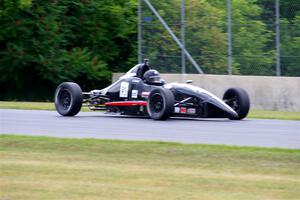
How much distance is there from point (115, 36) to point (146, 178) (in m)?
27.1

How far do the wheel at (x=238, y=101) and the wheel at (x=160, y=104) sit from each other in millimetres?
1476

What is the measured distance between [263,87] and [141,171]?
14.4 m

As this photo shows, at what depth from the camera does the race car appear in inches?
730

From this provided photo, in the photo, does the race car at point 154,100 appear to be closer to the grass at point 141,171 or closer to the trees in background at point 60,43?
the grass at point 141,171

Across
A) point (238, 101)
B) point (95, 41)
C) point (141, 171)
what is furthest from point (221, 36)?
point (141, 171)

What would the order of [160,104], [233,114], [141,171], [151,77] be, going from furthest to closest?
[151,77]
[160,104]
[233,114]
[141,171]

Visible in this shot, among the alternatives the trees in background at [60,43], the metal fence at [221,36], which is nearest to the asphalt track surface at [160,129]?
the metal fence at [221,36]

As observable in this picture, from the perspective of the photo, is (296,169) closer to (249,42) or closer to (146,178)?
(146,178)

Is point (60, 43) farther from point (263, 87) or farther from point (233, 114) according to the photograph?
point (233, 114)

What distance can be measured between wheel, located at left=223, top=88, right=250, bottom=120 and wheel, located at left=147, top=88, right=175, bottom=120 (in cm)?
148

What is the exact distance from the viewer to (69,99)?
2033cm

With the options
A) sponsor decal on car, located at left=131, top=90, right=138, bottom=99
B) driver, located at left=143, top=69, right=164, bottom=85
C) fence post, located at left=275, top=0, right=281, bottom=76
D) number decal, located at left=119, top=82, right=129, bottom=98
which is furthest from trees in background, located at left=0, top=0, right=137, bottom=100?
driver, located at left=143, top=69, right=164, bottom=85

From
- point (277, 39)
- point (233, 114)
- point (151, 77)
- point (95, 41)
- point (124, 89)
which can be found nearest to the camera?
point (233, 114)

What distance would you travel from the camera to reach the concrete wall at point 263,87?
24.3 meters
